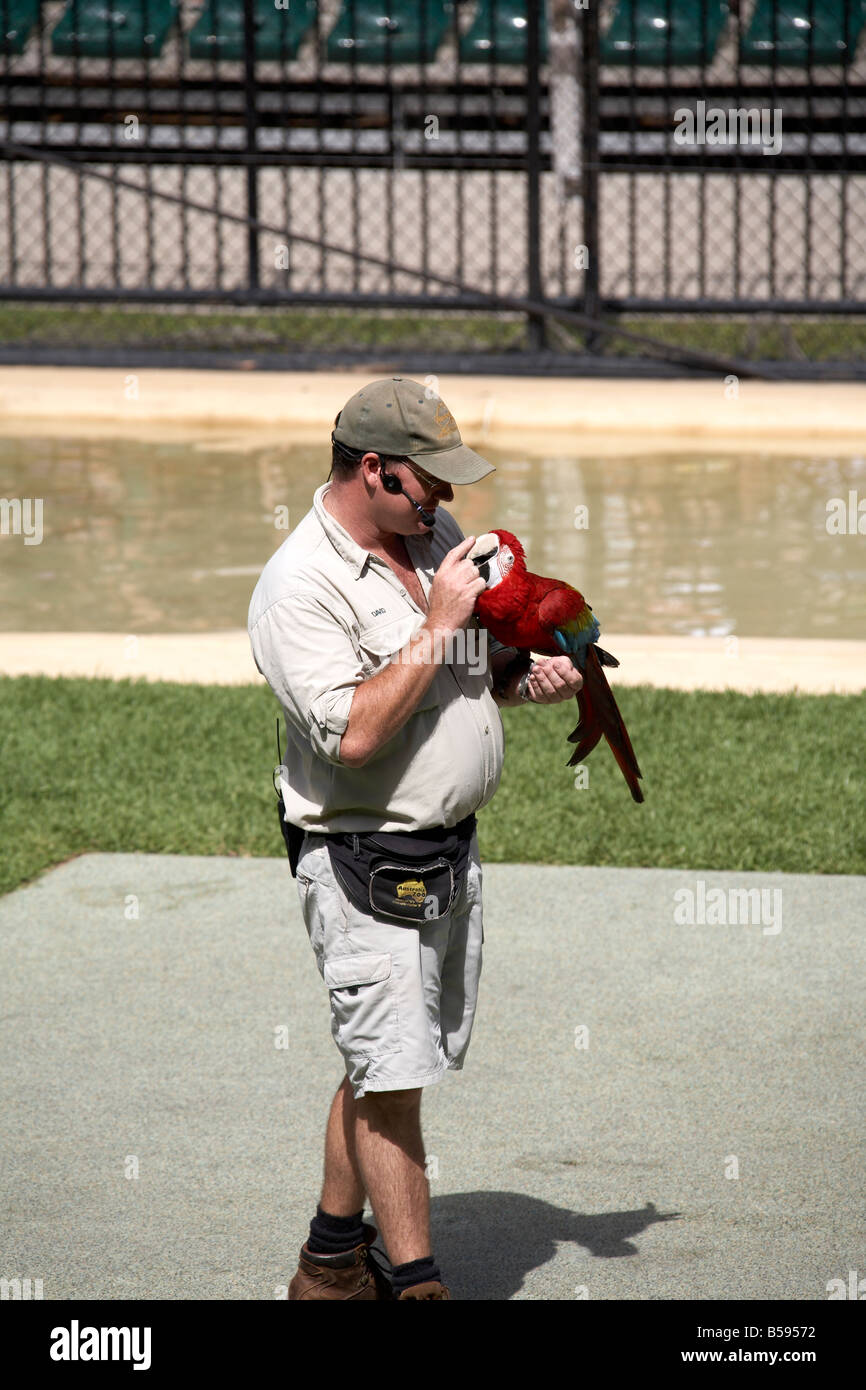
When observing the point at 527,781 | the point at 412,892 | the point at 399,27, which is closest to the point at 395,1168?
the point at 412,892

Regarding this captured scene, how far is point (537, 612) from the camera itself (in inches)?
120

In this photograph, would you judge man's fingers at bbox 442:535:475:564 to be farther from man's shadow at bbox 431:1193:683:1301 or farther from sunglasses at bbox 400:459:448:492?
man's shadow at bbox 431:1193:683:1301

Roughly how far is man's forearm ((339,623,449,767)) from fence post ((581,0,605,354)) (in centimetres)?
794

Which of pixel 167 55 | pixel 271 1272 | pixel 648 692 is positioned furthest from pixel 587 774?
pixel 167 55

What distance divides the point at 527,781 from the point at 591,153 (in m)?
5.17

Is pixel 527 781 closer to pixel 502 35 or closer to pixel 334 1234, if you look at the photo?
pixel 334 1234

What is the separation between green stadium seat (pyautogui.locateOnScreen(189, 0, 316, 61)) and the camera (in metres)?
14.3

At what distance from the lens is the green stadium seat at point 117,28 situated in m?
13.5

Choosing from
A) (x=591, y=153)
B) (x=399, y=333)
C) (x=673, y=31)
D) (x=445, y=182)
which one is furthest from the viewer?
(x=445, y=182)

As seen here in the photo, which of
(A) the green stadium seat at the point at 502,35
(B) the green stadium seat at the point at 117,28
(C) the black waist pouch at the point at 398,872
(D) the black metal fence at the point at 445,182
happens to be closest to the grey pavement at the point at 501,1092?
(C) the black waist pouch at the point at 398,872

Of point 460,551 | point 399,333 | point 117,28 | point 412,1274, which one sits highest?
point 117,28

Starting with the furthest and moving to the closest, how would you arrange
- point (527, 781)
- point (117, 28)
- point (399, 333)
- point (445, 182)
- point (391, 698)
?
point (445, 182) → point (117, 28) → point (399, 333) → point (527, 781) → point (391, 698)

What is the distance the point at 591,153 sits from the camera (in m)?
10.3

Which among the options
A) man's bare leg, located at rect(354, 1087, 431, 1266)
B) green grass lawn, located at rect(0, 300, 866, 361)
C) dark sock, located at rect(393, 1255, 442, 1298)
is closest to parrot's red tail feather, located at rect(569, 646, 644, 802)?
man's bare leg, located at rect(354, 1087, 431, 1266)
